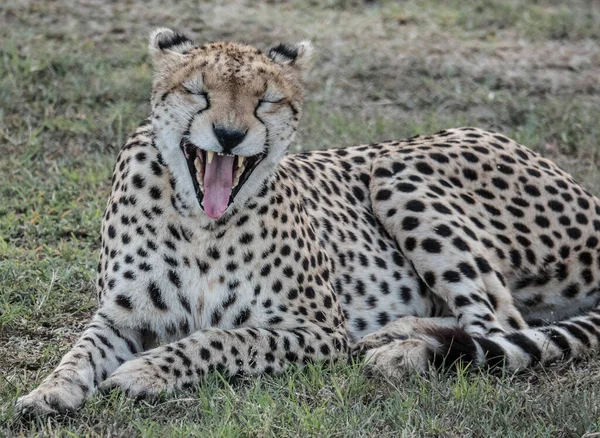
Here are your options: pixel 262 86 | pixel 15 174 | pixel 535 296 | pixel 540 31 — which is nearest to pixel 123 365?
pixel 262 86

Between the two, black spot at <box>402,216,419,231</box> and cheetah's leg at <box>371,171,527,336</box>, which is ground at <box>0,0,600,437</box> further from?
black spot at <box>402,216,419,231</box>

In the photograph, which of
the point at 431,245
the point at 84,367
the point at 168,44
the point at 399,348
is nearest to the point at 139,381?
the point at 84,367

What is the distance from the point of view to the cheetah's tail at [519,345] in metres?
4.12

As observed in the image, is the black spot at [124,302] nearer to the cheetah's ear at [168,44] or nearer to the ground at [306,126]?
the ground at [306,126]

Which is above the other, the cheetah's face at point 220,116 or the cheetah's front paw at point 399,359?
the cheetah's face at point 220,116

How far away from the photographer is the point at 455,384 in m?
3.92

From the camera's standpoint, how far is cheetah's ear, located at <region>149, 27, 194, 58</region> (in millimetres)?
4176

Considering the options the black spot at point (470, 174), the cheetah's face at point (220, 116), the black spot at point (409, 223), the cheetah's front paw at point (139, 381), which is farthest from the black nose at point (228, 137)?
the black spot at point (470, 174)

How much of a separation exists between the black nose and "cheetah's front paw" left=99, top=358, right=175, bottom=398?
2.60 ft

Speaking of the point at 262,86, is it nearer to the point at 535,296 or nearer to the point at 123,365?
the point at 123,365

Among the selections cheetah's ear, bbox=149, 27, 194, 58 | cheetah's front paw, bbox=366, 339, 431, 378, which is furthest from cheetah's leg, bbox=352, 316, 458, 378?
cheetah's ear, bbox=149, 27, 194, 58

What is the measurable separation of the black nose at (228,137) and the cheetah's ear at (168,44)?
53cm

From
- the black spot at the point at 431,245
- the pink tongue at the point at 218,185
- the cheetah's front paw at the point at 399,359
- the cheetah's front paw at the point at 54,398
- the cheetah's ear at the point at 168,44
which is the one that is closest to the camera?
the cheetah's front paw at the point at 54,398

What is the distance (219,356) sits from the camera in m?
3.99
